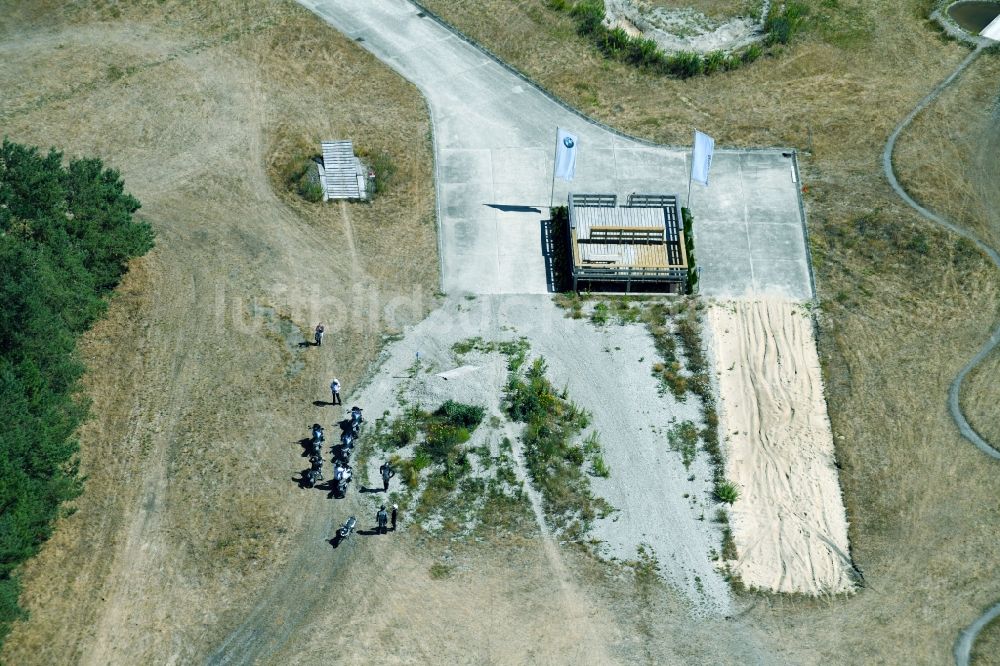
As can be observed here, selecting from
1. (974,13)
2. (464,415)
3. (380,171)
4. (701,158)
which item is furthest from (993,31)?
(464,415)

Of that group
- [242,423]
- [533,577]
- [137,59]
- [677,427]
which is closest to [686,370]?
[677,427]

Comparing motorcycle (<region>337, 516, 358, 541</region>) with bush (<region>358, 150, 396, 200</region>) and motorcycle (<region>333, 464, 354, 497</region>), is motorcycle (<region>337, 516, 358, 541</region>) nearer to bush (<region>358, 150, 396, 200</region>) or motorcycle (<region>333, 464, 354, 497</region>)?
motorcycle (<region>333, 464, 354, 497</region>)

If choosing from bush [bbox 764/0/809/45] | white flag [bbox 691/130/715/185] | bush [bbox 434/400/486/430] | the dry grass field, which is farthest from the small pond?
bush [bbox 434/400/486/430]

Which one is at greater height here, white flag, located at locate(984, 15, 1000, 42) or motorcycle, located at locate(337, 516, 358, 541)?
white flag, located at locate(984, 15, 1000, 42)

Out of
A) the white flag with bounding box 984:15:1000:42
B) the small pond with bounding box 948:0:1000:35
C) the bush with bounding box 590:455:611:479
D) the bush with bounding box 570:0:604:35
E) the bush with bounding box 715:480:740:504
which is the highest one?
the bush with bounding box 570:0:604:35

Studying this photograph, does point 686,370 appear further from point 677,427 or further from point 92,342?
Answer: point 92,342

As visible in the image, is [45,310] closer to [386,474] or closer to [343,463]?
[343,463]

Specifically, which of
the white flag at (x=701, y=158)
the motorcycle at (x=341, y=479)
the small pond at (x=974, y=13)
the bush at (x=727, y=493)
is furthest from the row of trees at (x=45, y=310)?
the small pond at (x=974, y=13)

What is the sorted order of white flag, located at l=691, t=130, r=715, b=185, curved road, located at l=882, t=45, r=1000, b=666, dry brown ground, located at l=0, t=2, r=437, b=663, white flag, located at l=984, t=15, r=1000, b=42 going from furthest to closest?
white flag, located at l=984, t=15, r=1000, b=42 < white flag, located at l=691, t=130, r=715, b=185 < dry brown ground, located at l=0, t=2, r=437, b=663 < curved road, located at l=882, t=45, r=1000, b=666

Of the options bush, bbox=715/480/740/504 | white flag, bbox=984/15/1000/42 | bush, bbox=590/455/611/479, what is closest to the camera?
bush, bbox=715/480/740/504
